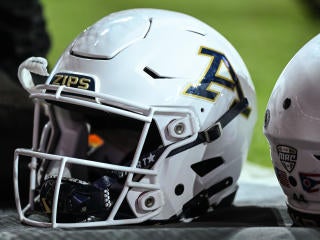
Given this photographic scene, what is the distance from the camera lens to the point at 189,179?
1.10 m

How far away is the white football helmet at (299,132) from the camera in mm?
953

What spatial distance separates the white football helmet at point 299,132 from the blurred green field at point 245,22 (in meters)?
1.60

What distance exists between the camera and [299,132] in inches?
37.8

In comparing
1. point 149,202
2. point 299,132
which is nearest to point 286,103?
point 299,132

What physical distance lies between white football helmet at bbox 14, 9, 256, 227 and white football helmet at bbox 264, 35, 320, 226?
12 cm

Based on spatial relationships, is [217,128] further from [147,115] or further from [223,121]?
[147,115]

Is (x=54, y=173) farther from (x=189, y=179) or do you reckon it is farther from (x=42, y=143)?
(x=189, y=179)

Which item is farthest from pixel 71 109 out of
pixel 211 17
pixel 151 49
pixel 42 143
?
pixel 211 17

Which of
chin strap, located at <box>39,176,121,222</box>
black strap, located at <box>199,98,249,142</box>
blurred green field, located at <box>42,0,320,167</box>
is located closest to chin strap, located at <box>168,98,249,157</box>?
black strap, located at <box>199,98,249,142</box>

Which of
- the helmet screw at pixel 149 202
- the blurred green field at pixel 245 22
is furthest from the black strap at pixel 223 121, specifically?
the blurred green field at pixel 245 22

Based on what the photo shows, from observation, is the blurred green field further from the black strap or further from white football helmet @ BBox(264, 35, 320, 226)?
white football helmet @ BBox(264, 35, 320, 226)

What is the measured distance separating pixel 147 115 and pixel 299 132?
222 mm

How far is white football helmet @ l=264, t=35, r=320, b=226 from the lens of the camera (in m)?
0.95

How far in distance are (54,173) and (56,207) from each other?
5.5 inches
